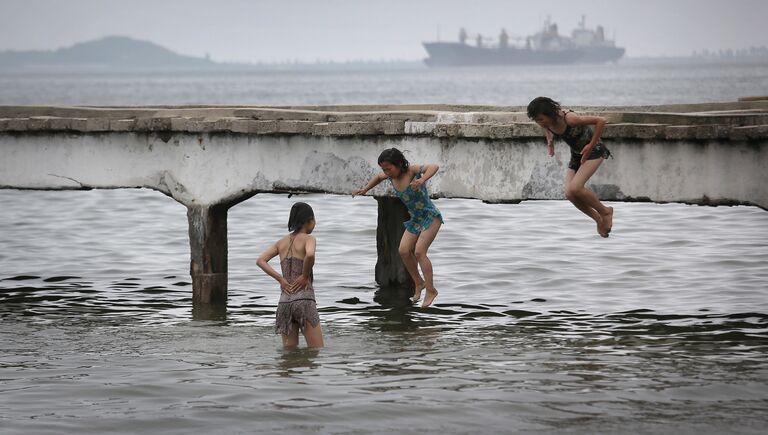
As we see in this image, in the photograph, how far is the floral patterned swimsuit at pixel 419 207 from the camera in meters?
12.3

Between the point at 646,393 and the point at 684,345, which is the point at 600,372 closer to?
the point at 646,393

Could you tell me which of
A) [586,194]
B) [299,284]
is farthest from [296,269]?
[586,194]

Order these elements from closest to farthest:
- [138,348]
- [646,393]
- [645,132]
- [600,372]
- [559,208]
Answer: [646,393] < [600,372] < [645,132] < [138,348] < [559,208]

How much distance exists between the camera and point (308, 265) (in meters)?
10.7

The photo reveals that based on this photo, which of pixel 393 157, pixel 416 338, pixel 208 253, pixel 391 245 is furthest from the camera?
pixel 391 245

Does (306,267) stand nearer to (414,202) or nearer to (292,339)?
(292,339)

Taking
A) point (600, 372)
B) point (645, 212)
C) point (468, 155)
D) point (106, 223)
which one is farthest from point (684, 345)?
point (106, 223)

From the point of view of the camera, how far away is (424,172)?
40.0 feet

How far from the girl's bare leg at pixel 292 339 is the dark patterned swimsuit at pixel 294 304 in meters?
0.16

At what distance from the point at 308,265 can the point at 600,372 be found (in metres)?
2.81

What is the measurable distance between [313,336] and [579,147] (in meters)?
3.06

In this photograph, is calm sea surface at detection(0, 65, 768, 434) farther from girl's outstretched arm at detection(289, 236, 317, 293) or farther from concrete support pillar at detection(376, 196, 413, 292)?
girl's outstretched arm at detection(289, 236, 317, 293)

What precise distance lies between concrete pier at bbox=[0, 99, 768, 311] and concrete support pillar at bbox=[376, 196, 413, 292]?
0.16 metres

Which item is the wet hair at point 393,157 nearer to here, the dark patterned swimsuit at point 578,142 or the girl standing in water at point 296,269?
the girl standing in water at point 296,269
